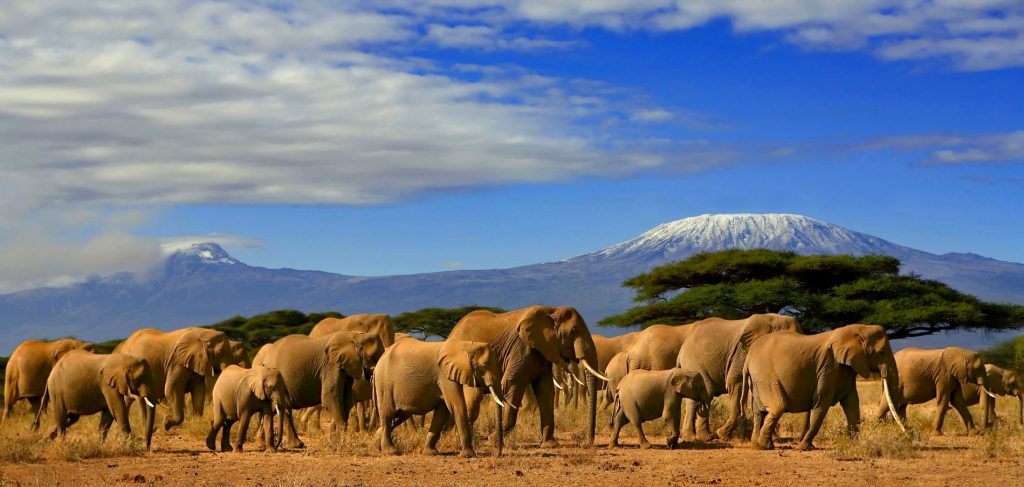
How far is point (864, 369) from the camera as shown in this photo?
20.1 meters

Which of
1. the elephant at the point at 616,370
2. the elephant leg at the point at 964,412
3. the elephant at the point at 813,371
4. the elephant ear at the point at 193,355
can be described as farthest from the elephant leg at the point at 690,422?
the elephant ear at the point at 193,355

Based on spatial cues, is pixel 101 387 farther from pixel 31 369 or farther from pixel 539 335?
pixel 539 335

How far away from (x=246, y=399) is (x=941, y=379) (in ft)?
40.4

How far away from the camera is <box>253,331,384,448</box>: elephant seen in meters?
21.8

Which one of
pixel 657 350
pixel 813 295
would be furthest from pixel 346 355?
pixel 813 295

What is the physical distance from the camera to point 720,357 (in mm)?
22578

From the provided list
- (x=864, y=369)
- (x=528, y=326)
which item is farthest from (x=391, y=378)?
(x=864, y=369)

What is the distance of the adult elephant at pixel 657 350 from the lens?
2480 centimetres

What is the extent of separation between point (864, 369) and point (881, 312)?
33.6 meters

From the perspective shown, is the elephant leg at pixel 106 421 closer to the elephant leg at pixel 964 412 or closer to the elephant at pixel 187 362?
the elephant at pixel 187 362

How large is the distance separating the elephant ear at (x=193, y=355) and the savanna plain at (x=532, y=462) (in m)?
1.84

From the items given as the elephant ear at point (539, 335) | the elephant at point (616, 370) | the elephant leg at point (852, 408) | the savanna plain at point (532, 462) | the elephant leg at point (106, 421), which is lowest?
the savanna plain at point (532, 462)

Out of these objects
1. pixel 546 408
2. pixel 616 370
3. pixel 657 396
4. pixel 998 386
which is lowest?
pixel 546 408

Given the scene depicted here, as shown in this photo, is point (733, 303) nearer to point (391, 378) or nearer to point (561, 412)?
point (561, 412)
